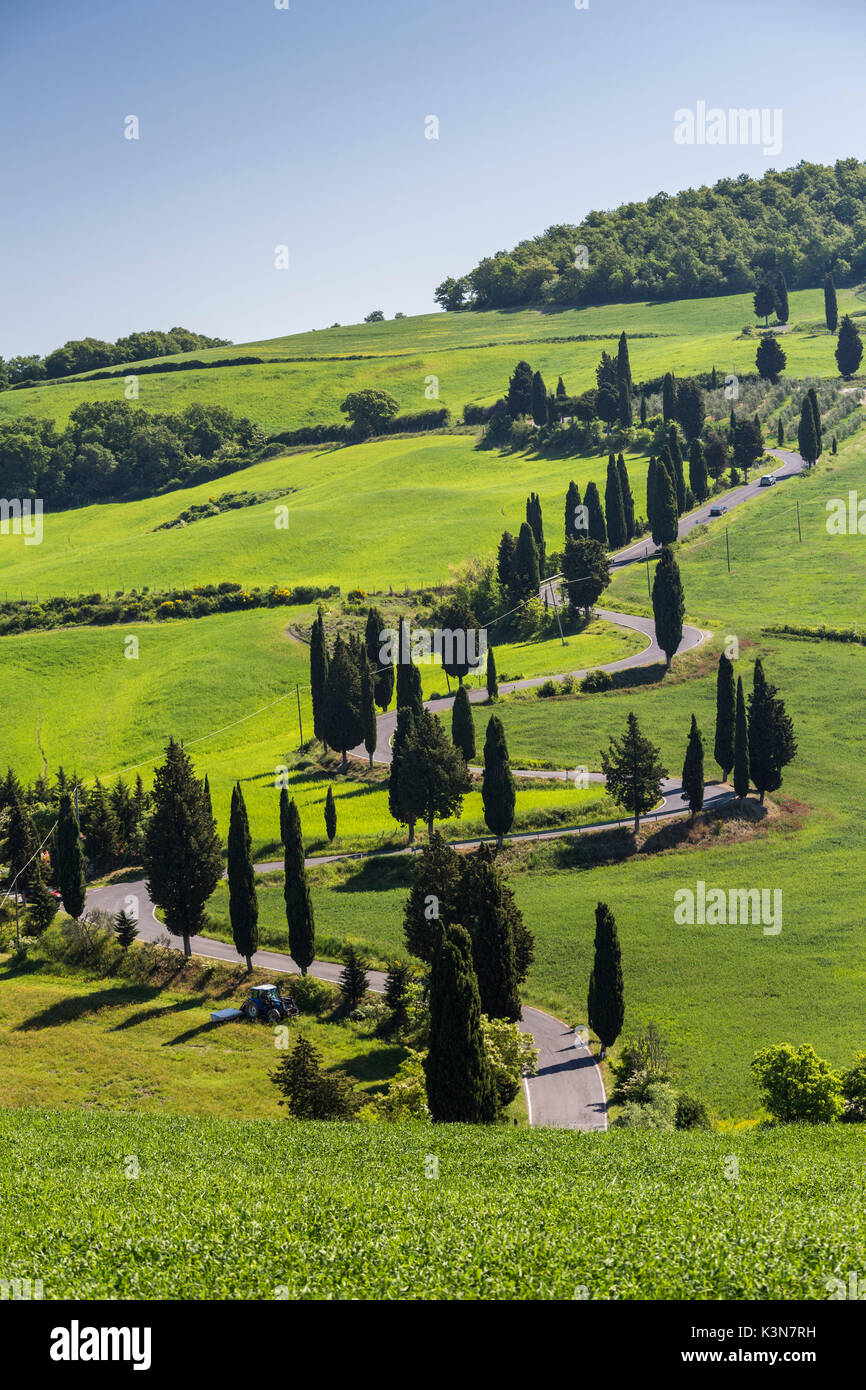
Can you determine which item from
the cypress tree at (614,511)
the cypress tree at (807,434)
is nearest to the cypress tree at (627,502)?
the cypress tree at (614,511)

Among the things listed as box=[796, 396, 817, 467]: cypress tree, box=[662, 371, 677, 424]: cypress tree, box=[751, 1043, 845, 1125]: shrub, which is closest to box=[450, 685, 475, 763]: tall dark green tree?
box=[751, 1043, 845, 1125]: shrub

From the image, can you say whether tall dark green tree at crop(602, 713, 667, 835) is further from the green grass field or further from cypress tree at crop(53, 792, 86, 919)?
cypress tree at crop(53, 792, 86, 919)

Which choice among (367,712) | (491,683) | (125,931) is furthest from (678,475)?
(125,931)

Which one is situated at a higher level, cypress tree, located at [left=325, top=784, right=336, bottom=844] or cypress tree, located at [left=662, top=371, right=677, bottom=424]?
cypress tree, located at [left=662, top=371, right=677, bottom=424]

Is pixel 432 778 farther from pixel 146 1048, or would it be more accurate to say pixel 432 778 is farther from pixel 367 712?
pixel 146 1048

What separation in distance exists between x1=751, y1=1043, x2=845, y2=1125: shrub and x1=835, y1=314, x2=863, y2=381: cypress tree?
178126 mm

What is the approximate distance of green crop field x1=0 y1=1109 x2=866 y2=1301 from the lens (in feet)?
77.9

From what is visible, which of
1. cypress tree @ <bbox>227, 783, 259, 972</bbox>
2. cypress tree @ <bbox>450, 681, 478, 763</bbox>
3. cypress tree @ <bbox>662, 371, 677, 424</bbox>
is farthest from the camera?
cypress tree @ <bbox>662, 371, 677, 424</bbox>

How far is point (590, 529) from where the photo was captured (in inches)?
6038

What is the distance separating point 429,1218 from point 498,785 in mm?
56189

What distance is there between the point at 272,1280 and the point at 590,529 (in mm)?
136388
